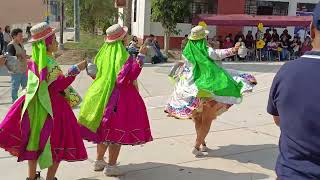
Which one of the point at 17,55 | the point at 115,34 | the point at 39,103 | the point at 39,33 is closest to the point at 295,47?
the point at 17,55

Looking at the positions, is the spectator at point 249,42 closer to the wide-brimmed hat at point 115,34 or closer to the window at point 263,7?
the window at point 263,7

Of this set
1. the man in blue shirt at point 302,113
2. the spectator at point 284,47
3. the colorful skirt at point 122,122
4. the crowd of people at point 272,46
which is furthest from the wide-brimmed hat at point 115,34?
the spectator at point 284,47

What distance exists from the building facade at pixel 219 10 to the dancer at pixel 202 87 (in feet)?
58.2

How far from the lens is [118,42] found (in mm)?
4996

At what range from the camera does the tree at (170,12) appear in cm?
2186

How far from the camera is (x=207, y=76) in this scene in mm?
5793

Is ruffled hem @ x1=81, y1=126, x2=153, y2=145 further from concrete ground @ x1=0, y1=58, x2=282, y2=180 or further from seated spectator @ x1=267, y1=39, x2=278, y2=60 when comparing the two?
seated spectator @ x1=267, y1=39, x2=278, y2=60

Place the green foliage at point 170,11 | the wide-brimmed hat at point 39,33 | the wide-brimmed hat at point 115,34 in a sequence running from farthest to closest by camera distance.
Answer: the green foliage at point 170,11, the wide-brimmed hat at point 115,34, the wide-brimmed hat at point 39,33

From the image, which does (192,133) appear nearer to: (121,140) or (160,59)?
(121,140)

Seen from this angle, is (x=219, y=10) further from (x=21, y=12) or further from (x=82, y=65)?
(x=21, y=12)

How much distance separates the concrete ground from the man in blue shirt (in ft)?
9.44

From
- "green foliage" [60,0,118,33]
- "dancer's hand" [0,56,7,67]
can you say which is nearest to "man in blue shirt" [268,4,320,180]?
"dancer's hand" [0,56,7,67]

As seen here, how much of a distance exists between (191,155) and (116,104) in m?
1.51

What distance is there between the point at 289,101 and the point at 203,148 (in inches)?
154
